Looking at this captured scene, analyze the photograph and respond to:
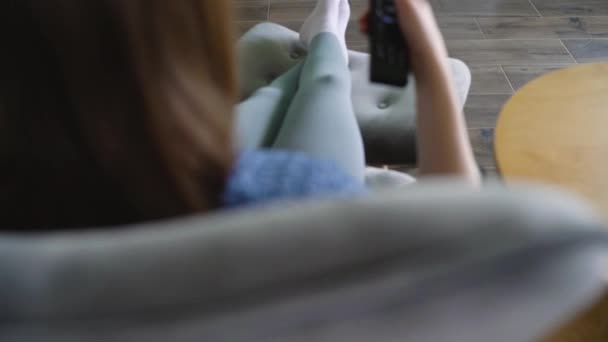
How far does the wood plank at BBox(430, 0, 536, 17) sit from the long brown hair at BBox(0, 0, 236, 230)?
1984 millimetres

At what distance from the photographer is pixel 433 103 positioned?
0.61 meters

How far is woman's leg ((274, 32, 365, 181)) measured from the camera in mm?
702

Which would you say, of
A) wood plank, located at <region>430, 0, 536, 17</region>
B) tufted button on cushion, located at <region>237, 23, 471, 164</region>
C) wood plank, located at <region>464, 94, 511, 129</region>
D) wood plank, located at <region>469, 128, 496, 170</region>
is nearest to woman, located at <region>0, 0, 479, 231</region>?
tufted button on cushion, located at <region>237, 23, 471, 164</region>

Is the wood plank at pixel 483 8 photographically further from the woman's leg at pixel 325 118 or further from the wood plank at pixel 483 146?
the woman's leg at pixel 325 118

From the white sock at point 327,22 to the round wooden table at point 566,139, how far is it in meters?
0.35

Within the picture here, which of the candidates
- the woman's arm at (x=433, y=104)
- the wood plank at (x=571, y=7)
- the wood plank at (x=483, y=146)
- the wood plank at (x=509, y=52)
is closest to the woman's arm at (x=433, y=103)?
the woman's arm at (x=433, y=104)

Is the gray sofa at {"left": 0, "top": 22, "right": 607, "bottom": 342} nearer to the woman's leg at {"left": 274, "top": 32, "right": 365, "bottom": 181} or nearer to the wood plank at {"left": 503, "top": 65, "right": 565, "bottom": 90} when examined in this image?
the woman's leg at {"left": 274, "top": 32, "right": 365, "bottom": 181}

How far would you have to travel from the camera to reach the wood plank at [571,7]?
218 cm

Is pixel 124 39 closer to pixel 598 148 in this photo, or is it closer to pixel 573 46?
pixel 598 148

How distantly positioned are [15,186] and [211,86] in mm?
134

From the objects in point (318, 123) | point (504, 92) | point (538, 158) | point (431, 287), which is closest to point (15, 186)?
point (431, 287)

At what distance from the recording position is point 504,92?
1781 millimetres

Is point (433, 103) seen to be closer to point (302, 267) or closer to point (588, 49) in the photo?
point (302, 267)

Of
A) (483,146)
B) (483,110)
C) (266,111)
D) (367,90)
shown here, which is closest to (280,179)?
(266,111)
